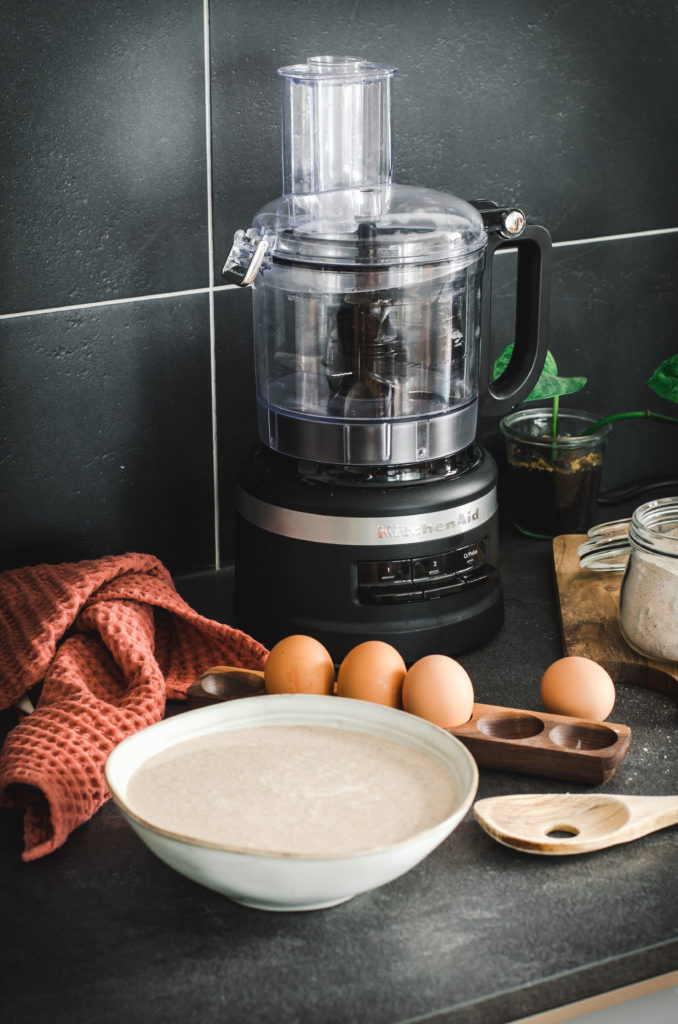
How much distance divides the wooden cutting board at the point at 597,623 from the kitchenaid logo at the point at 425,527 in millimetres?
164

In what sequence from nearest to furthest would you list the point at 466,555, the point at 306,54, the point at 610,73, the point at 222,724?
the point at 222,724, the point at 466,555, the point at 306,54, the point at 610,73

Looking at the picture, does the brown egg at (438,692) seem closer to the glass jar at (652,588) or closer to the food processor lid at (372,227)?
the glass jar at (652,588)

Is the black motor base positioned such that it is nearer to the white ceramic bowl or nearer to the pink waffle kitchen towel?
the pink waffle kitchen towel

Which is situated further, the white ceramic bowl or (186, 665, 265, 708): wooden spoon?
(186, 665, 265, 708): wooden spoon

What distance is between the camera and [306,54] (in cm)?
113

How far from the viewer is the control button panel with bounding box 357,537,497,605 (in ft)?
3.23

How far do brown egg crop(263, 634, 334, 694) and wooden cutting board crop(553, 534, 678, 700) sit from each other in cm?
27

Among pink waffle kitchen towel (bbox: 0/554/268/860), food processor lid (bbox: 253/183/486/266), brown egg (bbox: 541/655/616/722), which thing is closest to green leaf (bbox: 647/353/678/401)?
food processor lid (bbox: 253/183/486/266)

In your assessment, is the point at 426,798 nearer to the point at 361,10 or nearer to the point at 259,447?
the point at 259,447

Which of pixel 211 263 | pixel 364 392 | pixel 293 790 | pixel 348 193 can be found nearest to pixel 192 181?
pixel 211 263

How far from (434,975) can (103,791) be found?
282 millimetres

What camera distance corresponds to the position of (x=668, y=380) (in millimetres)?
1243

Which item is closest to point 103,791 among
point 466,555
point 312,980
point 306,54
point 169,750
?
point 169,750

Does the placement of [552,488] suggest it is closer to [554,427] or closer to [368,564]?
[554,427]
